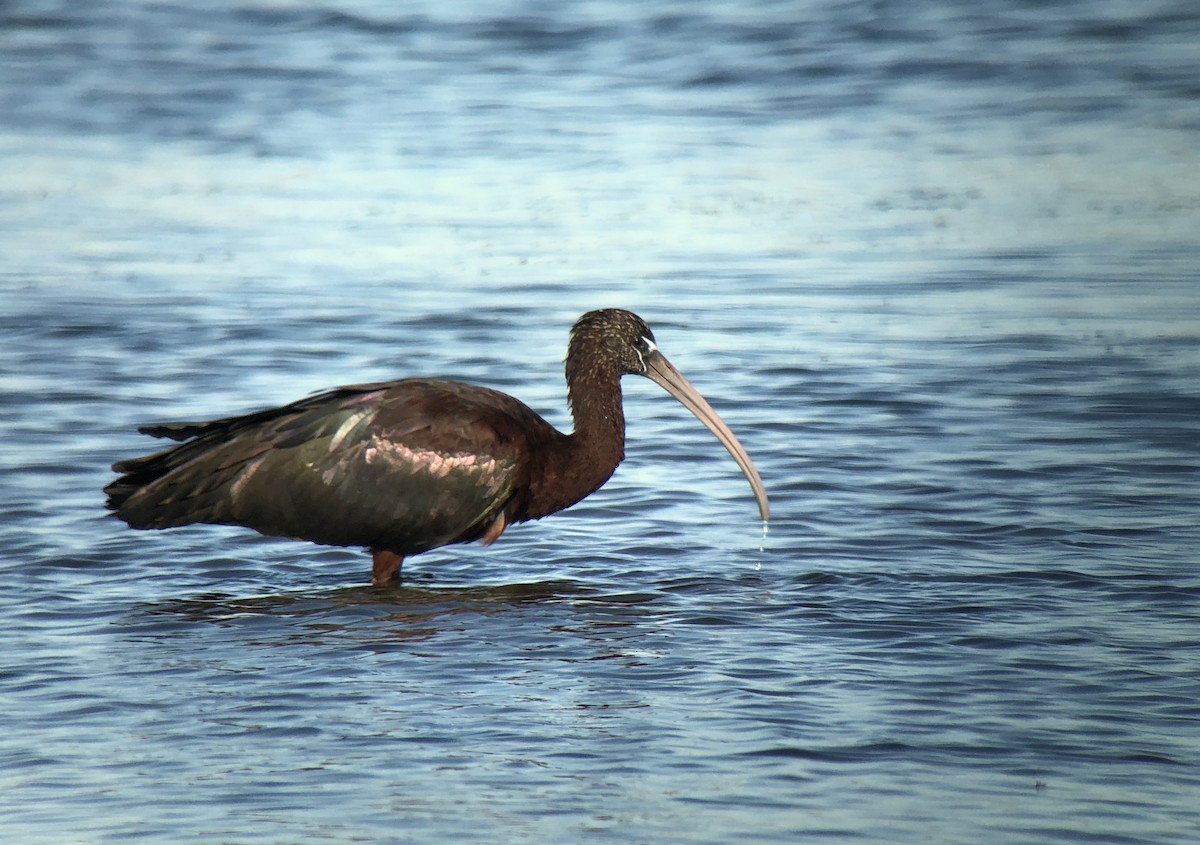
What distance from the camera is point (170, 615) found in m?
7.54

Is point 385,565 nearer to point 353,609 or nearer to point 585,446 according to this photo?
point 353,609

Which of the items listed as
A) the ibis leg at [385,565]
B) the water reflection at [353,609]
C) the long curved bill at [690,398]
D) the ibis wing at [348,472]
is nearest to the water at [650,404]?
the water reflection at [353,609]

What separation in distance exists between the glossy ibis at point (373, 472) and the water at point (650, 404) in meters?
0.26

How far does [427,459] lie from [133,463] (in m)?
1.26

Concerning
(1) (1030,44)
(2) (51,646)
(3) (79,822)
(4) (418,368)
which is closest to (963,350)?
(4) (418,368)

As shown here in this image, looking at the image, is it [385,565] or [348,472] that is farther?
[385,565]

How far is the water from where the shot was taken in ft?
19.1

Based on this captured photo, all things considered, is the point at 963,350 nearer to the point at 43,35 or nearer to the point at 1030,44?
the point at 1030,44

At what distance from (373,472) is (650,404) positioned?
3.71 metres

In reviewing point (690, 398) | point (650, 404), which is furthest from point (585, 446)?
point (650, 404)

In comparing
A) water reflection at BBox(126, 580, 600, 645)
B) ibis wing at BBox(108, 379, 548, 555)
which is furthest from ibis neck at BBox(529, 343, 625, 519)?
water reflection at BBox(126, 580, 600, 645)

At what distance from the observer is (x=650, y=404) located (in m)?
11.6

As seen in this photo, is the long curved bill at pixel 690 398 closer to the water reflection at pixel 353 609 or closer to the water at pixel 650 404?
the water at pixel 650 404

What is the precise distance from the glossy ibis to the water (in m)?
0.26
